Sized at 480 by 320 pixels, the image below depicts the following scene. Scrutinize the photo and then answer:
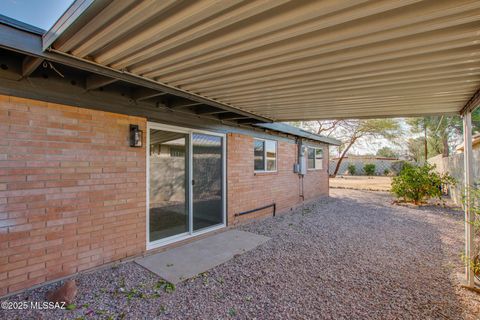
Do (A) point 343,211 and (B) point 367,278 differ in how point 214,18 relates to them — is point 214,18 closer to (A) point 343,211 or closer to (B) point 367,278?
(B) point 367,278

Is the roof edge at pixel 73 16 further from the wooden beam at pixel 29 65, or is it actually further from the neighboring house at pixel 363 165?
the neighboring house at pixel 363 165

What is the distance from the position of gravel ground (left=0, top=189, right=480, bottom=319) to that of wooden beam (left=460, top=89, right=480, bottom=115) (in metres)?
2.41

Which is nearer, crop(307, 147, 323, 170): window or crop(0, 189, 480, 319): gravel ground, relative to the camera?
crop(0, 189, 480, 319): gravel ground

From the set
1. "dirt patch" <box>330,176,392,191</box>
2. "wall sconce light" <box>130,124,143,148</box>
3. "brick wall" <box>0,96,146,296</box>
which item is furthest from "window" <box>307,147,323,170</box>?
"brick wall" <box>0,96,146,296</box>

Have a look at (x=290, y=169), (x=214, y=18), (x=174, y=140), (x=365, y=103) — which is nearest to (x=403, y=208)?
(x=290, y=169)

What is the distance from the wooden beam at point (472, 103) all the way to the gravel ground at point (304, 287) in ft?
7.91

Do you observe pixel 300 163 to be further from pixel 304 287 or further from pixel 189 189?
pixel 304 287

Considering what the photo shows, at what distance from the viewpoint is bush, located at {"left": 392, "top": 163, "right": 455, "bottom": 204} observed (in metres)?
8.62

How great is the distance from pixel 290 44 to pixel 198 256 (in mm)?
3418

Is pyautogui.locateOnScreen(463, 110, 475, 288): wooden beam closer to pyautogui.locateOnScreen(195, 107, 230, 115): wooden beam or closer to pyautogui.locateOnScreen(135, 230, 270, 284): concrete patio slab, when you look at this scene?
pyautogui.locateOnScreen(135, 230, 270, 284): concrete patio slab

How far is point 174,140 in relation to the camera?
4414mm

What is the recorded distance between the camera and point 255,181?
638cm
